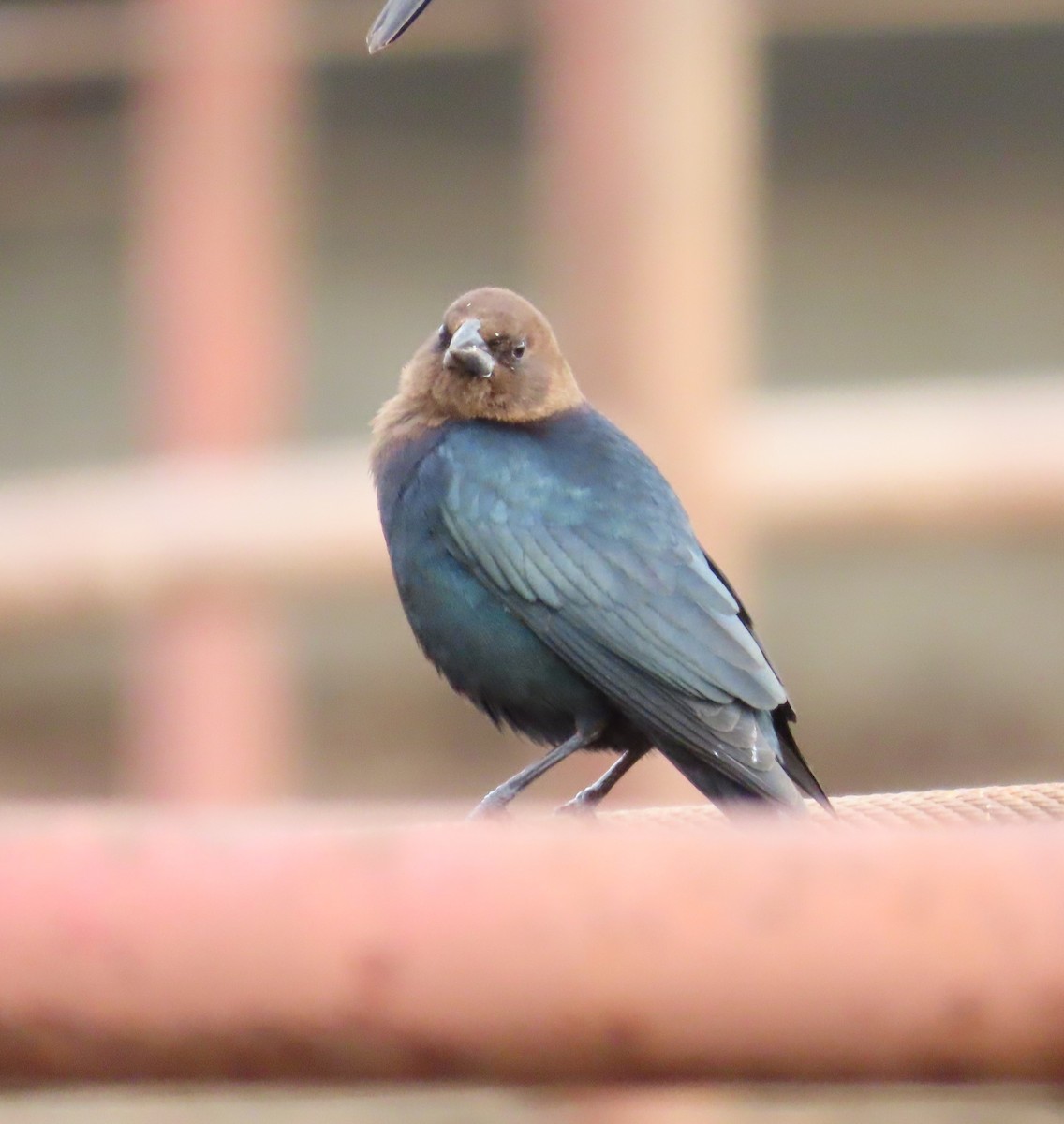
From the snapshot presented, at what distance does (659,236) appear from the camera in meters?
5.16

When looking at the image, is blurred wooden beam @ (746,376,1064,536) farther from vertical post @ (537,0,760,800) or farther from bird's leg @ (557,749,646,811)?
bird's leg @ (557,749,646,811)

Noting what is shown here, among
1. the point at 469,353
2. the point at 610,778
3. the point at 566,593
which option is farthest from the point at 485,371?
the point at 610,778

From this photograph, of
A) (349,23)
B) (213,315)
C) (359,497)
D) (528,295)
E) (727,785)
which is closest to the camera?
(727,785)

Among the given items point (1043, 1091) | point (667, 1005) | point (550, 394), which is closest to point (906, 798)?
point (550, 394)

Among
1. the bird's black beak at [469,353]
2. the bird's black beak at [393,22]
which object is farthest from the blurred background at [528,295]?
the bird's black beak at [393,22]

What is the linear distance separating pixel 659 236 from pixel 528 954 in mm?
4418

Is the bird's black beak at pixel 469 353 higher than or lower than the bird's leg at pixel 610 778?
higher

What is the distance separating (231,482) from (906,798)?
3.38 meters

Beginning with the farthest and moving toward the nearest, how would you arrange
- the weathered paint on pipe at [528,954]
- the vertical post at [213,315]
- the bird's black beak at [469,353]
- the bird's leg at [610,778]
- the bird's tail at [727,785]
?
1. the vertical post at [213,315]
2. the bird's black beak at [469,353]
3. the bird's leg at [610,778]
4. the bird's tail at [727,785]
5. the weathered paint on pipe at [528,954]

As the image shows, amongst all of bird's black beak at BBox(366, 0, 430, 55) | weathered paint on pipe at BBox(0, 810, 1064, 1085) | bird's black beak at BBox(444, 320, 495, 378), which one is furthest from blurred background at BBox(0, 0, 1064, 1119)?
weathered paint on pipe at BBox(0, 810, 1064, 1085)

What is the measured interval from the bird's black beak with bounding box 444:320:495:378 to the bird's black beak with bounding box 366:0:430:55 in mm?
998

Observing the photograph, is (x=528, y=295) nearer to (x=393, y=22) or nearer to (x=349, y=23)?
(x=349, y=23)

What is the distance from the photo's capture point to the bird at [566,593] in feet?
8.62

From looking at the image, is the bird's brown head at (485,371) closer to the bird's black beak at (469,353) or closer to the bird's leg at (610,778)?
the bird's black beak at (469,353)
